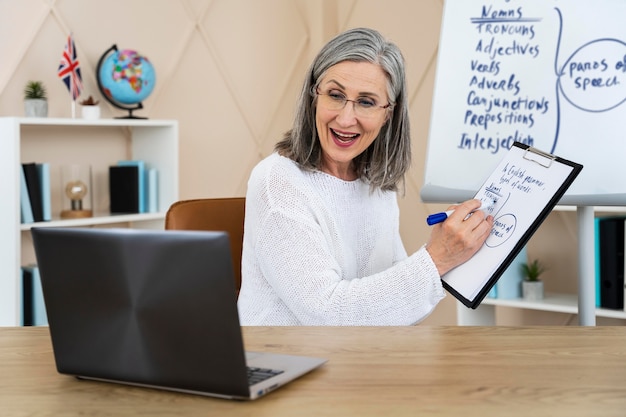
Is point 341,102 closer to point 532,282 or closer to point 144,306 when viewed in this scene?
point 144,306

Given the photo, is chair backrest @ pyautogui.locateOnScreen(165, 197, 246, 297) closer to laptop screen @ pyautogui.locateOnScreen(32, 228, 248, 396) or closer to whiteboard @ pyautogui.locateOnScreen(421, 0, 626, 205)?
whiteboard @ pyautogui.locateOnScreen(421, 0, 626, 205)

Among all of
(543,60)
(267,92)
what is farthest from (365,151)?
(267,92)

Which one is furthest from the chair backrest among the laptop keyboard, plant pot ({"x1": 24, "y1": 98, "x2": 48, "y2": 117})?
plant pot ({"x1": 24, "y1": 98, "x2": 48, "y2": 117})

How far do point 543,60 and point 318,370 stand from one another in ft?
3.62

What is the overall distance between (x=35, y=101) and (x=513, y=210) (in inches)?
77.1

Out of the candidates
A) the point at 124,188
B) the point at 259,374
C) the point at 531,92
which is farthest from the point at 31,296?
the point at 259,374

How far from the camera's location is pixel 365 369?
1063 mm

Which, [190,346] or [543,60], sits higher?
[543,60]

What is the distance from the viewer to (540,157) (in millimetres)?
1440

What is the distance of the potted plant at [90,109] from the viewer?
9.87 feet

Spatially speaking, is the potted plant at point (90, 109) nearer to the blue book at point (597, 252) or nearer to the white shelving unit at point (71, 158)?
the white shelving unit at point (71, 158)

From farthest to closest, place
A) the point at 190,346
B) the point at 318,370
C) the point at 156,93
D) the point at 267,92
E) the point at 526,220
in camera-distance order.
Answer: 1. the point at 267,92
2. the point at 156,93
3. the point at 526,220
4. the point at 318,370
5. the point at 190,346

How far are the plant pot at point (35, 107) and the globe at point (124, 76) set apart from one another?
287 millimetres

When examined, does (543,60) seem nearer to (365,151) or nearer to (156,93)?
(365,151)
